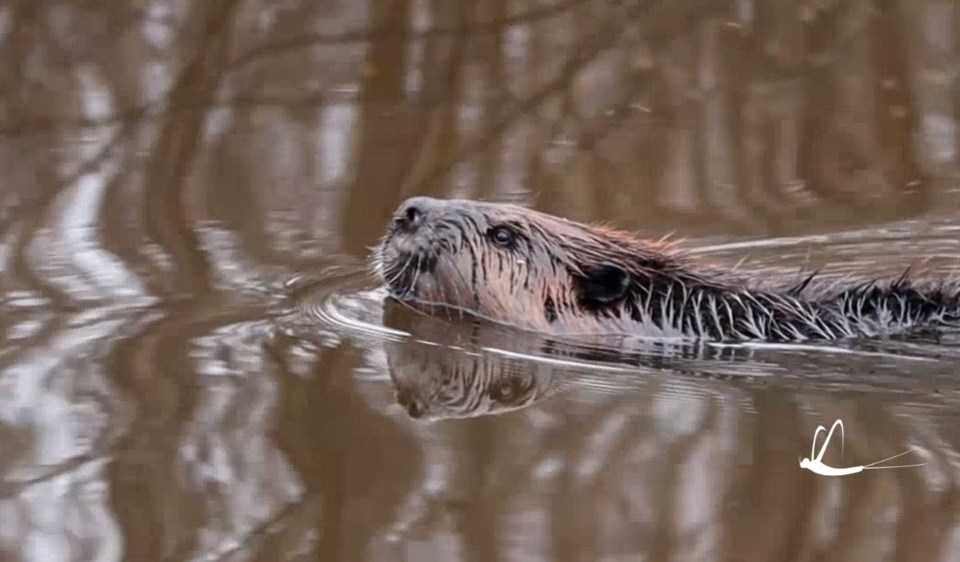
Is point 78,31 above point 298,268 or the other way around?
above

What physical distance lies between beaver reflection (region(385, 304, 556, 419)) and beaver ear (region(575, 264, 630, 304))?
253mm

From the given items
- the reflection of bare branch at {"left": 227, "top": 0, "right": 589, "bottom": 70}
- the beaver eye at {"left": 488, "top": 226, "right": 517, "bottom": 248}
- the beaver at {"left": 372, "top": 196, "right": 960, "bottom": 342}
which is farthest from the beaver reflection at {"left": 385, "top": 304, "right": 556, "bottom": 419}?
the reflection of bare branch at {"left": 227, "top": 0, "right": 589, "bottom": 70}

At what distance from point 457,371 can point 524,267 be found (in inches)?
22.4

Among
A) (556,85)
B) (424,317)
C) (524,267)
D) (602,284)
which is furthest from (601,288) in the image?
(556,85)

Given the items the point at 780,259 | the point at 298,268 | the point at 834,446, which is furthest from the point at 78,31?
the point at 834,446

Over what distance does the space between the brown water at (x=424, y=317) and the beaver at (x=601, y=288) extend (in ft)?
0.37

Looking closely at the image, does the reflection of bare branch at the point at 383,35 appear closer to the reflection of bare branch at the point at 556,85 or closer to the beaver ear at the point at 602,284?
the reflection of bare branch at the point at 556,85

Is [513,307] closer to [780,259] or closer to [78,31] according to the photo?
[780,259]

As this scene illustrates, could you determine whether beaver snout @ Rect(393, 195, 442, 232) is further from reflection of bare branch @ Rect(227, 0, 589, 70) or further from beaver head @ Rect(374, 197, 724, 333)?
reflection of bare branch @ Rect(227, 0, 589, 70)

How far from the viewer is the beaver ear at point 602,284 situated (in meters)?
5.18

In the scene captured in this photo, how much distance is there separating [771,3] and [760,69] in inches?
45.6

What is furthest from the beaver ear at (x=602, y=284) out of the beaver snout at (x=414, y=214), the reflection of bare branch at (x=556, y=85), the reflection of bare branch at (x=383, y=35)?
the reflection of bare branch at (x=383, y=35)

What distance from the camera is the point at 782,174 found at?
707cm

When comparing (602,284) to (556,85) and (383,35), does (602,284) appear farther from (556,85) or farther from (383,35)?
(383,35)
